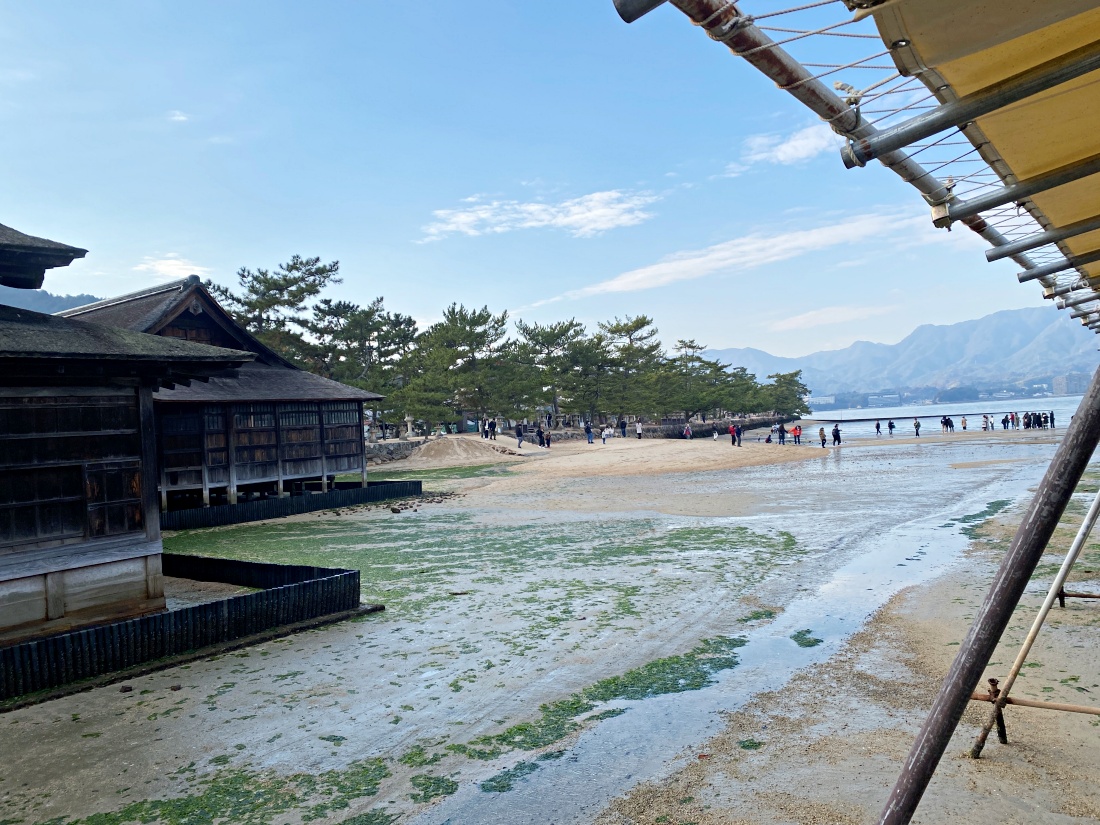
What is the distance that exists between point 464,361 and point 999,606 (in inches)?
2281

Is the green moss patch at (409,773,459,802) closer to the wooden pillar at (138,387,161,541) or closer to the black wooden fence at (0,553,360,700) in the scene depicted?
the black wooden fence at (0,553,360,700)

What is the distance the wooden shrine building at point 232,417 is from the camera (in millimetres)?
25953

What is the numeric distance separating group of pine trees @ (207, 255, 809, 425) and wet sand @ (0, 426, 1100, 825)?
35405mm

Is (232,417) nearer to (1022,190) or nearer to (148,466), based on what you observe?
(148,466)

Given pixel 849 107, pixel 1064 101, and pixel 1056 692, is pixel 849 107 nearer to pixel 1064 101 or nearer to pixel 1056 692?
pixel 1064 101

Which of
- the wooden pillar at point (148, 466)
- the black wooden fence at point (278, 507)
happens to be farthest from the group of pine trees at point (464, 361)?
the wooden pillar at point (148, 466)

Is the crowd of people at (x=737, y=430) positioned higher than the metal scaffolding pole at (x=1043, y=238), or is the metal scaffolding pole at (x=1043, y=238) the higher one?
the metal scaffolding pole at (x=1043, y=238)

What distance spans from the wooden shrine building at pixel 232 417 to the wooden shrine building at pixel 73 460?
13.6m

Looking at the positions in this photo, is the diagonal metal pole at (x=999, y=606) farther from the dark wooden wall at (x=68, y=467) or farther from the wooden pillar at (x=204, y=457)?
the wooden pillar at (x=204, y=457)

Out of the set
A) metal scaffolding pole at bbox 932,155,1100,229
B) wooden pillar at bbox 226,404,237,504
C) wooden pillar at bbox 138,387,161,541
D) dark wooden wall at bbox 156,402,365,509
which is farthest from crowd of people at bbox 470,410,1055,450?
metal scaffolding pole at bbox 932,155,1100,229

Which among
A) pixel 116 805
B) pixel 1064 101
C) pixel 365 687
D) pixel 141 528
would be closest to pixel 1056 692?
pixel 1064 101

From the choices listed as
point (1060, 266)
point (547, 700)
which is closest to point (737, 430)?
point (547, 700)

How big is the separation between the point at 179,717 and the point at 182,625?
7.41 ft

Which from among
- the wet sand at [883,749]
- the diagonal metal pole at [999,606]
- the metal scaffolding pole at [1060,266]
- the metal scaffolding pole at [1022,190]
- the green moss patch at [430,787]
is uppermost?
the metal scaffolding pole at [1022,190]
